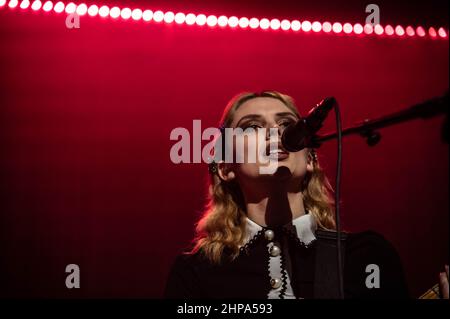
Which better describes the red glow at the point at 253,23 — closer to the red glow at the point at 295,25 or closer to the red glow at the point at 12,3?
the red glow at the point at 295,25

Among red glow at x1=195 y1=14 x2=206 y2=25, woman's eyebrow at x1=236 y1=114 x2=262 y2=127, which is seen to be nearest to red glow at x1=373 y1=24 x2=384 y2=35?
red glow at x1=195 y1=14 x2=206 y2=25

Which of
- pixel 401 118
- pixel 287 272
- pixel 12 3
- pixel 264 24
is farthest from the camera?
pixel 264 24

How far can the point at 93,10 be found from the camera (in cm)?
273

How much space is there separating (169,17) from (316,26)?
1.05 meters

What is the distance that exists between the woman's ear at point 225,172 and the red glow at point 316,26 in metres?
1.39

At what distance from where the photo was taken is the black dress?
164 cm

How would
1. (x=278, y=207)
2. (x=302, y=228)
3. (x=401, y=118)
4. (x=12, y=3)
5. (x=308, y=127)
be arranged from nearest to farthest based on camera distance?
(x=401, y=118), (x=308, y=127), (x=302, y=228), (x=278, y=207), (x=12, y=3)

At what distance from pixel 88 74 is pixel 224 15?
1027 mm

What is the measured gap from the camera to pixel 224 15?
2.85 metres

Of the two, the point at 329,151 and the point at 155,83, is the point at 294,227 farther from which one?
the point at 155,83

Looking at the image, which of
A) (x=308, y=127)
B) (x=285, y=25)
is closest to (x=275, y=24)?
(x=285, y=25)

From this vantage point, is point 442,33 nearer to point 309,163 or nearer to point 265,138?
point 309,163

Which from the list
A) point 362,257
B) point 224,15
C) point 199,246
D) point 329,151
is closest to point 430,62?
point 329,151

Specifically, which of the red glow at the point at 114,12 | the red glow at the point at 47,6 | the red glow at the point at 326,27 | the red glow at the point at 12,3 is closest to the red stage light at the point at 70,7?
the red glow at the point at 47,6
